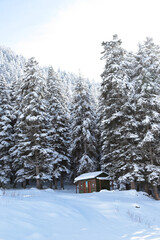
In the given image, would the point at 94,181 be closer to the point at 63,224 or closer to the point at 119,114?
the point at 119,114

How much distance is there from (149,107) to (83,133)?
11547mm

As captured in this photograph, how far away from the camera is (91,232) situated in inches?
271

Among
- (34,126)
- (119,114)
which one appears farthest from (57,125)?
(119,114)

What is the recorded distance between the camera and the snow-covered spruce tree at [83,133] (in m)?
32.0

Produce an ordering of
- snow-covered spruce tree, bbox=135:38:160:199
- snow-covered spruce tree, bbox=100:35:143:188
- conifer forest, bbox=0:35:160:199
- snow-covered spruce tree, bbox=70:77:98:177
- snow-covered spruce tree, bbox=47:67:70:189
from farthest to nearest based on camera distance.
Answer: snow-covered spruce tree, bbox=47:67:70:189, snow-covered spruce tree, bbox=70:77:98:177, snow-covered spruce tree, bbox=100:35:143:188, conifer forest, bbox=0:35:160:199, snow-covered spruce tree, bbox=135:38:160:199

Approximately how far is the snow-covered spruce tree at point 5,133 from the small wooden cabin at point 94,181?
36.2 feet

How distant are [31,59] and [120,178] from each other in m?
19.3

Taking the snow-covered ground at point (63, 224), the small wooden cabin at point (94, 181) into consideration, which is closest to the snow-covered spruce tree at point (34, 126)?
the small wooden cabin at point (94, 181)

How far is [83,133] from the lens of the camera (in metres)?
32.0

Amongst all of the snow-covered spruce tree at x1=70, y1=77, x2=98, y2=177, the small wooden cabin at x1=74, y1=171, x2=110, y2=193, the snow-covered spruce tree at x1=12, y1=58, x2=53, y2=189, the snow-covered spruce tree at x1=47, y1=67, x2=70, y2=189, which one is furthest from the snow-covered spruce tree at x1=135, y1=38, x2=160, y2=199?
the snow-covered spruce tree at x1=47, y1=67, x2=70, y2=189

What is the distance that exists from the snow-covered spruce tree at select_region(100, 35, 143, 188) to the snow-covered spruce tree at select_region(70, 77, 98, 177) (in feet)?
20.1

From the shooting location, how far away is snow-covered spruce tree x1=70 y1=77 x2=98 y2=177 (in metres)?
32.0

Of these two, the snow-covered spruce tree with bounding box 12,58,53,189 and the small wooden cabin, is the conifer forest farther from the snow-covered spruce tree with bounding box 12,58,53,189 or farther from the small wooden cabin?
the small wooden cabin

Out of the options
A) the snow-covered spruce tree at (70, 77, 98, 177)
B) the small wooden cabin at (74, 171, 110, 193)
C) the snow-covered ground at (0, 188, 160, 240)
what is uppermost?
the snow-covered spruce tree at (70, 77, 98, 177)
